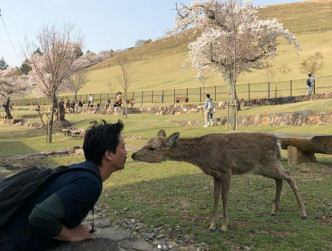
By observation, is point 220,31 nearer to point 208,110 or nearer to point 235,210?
point 208,110

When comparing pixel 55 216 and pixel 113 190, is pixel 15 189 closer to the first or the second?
pixel 55 216

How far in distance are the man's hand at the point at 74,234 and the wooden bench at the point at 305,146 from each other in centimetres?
623

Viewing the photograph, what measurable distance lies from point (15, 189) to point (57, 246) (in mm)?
482

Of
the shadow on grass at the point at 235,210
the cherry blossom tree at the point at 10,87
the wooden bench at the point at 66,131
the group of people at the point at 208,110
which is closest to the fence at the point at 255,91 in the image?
the cherry blossom tree at the point at 10,87

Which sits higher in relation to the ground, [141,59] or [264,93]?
[141,59]

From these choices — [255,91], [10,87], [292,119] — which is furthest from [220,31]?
[10,87]

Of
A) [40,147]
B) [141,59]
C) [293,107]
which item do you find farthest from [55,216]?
→ [141,59]

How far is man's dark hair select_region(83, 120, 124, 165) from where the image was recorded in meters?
2.60

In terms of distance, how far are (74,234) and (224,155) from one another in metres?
3.27

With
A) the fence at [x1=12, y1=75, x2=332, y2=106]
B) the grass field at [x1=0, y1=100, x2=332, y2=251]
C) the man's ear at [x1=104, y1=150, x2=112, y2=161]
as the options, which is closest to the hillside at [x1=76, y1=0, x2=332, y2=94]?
the fence at [x1=12, y1=75, x2=332, y2=106]

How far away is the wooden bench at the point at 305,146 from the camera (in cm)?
792

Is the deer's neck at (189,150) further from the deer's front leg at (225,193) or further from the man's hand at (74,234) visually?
the man's hand at (74,234)

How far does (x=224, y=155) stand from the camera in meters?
5.27

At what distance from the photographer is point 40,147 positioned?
17625 mm
